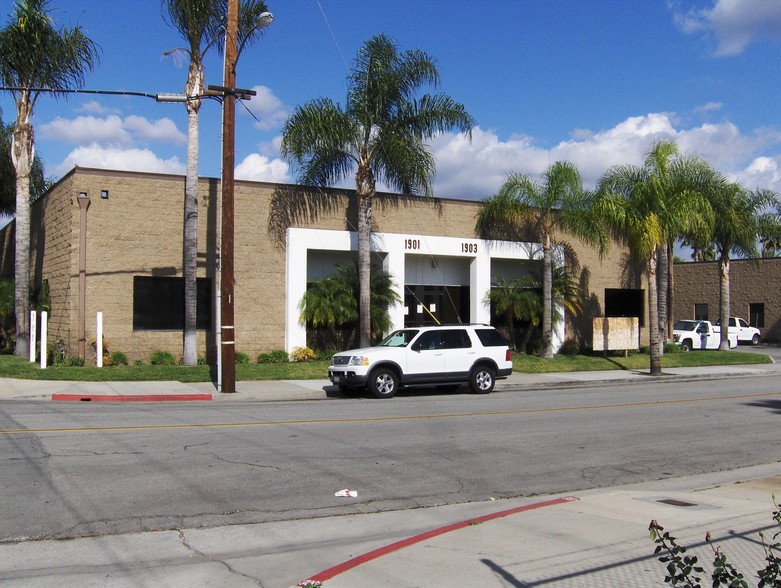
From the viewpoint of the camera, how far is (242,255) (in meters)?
24.5

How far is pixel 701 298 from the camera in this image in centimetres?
5062

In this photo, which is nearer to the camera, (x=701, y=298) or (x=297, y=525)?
(x=297, y=525)

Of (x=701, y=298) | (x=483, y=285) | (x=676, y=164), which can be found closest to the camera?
(x=676, y=164)

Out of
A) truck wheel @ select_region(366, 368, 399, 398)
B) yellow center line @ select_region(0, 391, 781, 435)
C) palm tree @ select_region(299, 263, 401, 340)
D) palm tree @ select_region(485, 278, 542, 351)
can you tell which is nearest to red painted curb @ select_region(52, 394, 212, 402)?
truck wheel @ select_region(366, 368, 399, 398)

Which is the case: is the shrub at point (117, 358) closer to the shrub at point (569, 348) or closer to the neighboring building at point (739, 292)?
the shrub at point (569, 348)

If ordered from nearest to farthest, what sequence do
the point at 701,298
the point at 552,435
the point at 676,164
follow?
the point at 552,435 < the point at 676,164 < the point at 701,298

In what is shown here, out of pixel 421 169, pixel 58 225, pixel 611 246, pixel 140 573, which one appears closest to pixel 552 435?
pixel 140 573

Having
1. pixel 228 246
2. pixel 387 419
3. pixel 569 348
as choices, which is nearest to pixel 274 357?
pixel 228 246

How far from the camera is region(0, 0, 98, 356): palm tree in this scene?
2288 cm

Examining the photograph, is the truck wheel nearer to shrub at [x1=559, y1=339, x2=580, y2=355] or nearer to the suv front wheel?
the suv front wheel

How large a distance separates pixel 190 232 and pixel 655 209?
49.8 feet

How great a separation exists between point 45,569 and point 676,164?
2433cm

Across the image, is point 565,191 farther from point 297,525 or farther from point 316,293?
point 297,525

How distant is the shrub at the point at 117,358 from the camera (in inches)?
882
